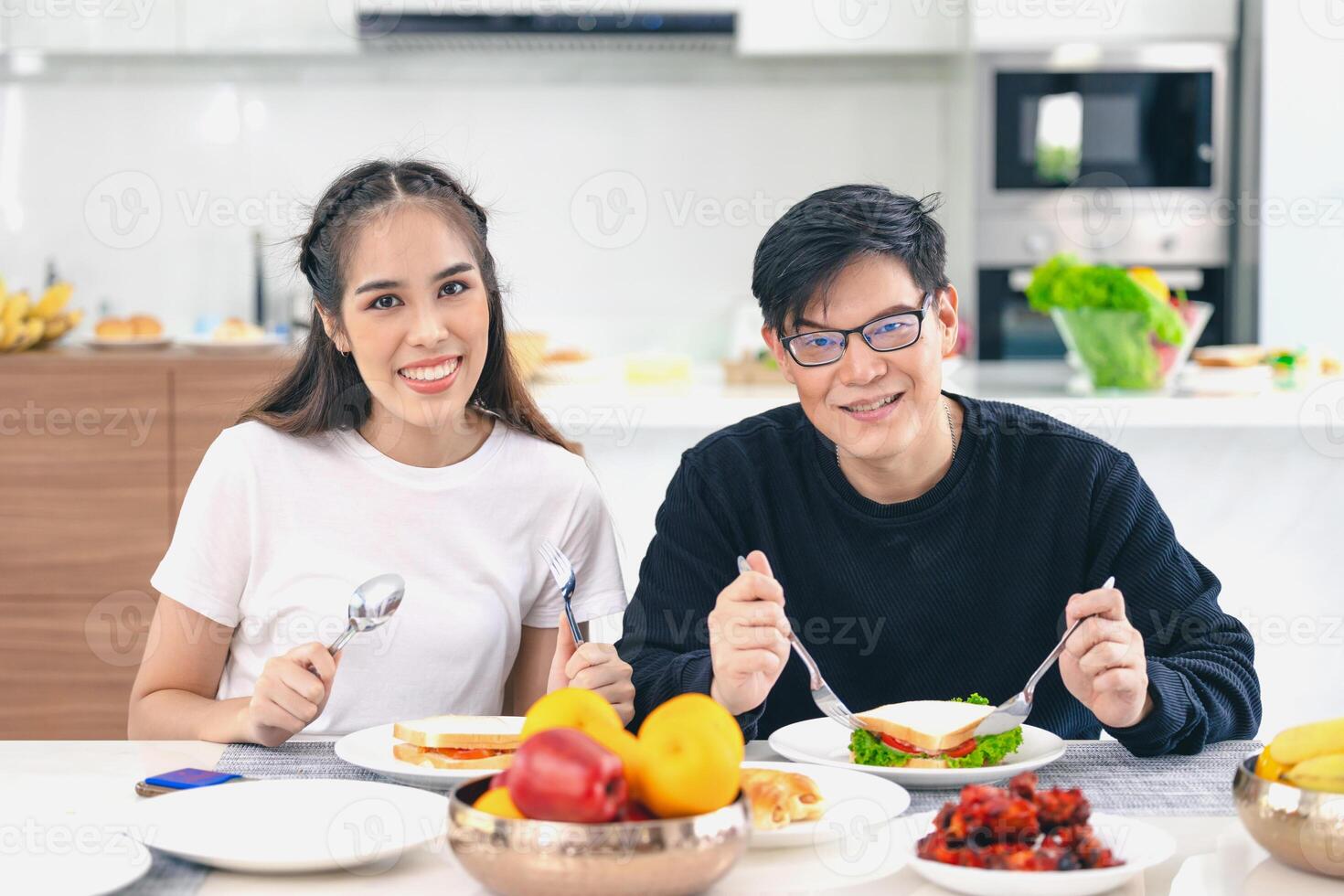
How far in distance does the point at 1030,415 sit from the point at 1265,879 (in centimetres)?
78

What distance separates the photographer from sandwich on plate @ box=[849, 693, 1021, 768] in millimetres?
1182

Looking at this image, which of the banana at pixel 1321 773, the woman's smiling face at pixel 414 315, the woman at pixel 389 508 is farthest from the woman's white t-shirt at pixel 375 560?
the banana at pixel 1321 773

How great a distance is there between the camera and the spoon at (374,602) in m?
1.31

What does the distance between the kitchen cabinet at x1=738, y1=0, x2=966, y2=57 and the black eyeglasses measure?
2615 mm

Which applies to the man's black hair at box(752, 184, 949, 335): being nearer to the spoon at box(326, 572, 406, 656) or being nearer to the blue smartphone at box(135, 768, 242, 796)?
the spoon at box(326, 572, 406, 656)

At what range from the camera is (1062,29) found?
372 cm

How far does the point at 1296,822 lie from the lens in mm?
899

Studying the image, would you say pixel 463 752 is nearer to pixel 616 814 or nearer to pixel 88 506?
pixel 616 814

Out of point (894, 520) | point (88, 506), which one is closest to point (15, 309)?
point (88, 506)

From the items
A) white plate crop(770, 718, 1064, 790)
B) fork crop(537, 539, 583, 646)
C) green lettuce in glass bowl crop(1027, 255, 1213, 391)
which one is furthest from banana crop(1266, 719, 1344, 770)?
green lettuce in glass bowl crop(1027, 255, 1213, 391)

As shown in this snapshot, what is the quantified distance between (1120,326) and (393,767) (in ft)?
7.19

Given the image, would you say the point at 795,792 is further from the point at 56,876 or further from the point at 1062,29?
the point at 1062,29

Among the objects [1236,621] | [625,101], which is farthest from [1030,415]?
[625,101]

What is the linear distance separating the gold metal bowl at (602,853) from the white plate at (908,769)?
34 cm
